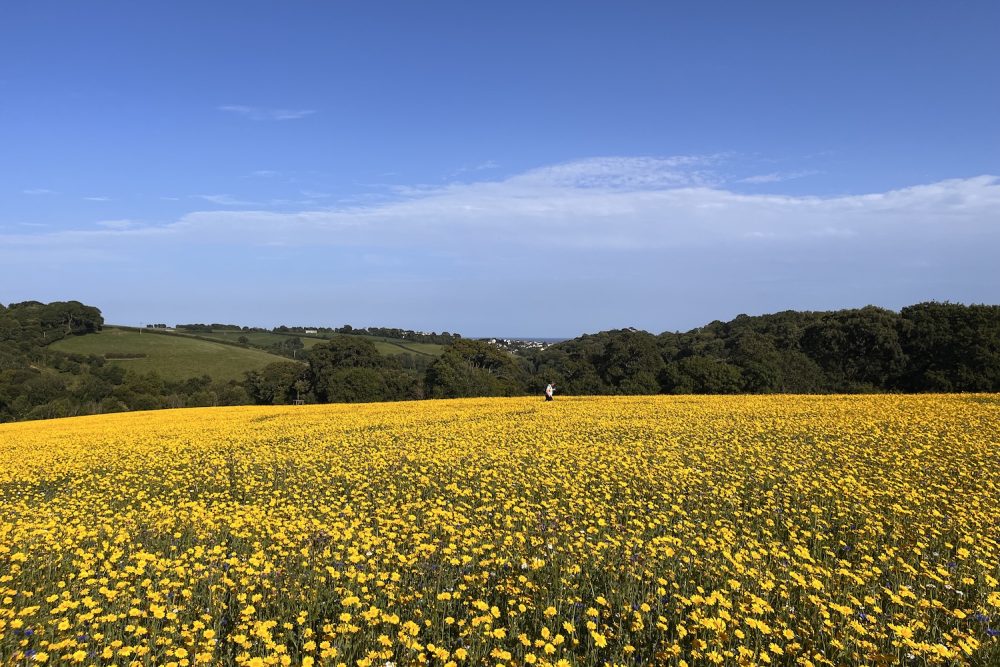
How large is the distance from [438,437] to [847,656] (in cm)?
1389

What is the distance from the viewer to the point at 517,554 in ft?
22.3

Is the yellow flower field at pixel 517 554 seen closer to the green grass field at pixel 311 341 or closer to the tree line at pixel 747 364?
the tree line at pixel 747 364

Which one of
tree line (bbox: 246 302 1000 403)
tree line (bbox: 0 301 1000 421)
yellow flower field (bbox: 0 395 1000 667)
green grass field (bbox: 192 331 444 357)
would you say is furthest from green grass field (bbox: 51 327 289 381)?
yellow flower field (bbox: 0 395 1000 667)

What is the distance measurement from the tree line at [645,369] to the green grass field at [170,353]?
22.6ft

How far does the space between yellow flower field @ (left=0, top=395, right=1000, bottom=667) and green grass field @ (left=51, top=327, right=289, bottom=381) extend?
89.9 metres

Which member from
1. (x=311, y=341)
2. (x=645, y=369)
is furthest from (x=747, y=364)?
(x=311, y=341)

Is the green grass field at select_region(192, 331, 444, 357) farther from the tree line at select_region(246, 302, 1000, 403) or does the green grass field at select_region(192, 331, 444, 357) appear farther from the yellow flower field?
the yellow flower field

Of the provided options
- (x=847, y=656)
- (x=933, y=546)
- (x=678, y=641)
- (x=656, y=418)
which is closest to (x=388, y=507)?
(x=678, y=641)

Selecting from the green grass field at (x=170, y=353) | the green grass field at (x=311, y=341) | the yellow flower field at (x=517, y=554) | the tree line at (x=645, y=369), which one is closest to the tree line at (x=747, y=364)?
the tree line at (x=645, y=369)

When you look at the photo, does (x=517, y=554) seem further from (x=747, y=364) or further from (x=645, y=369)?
(x=645, y=369)

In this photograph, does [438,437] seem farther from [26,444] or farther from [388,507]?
[26,444]

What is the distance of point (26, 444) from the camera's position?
69.3 ft

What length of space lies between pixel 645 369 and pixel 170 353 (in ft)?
292

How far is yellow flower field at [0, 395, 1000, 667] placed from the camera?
4738 mm
